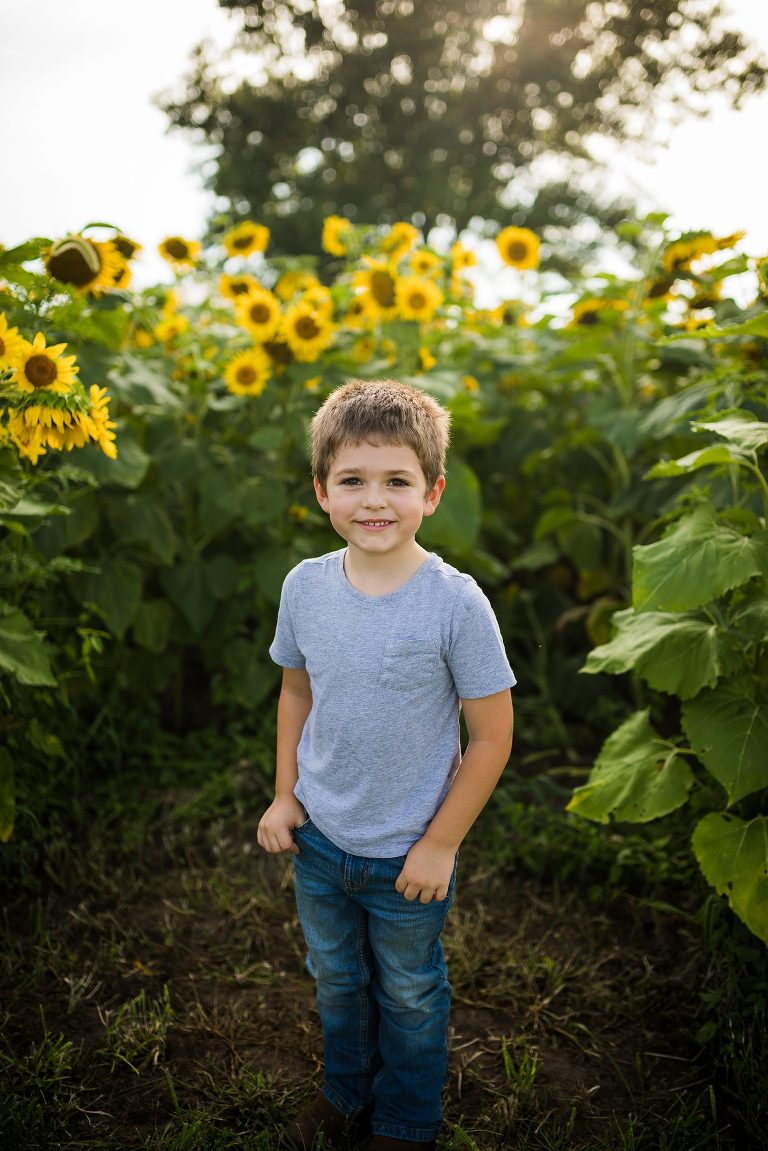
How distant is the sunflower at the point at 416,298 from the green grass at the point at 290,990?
174cm

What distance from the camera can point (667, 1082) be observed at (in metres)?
2.11

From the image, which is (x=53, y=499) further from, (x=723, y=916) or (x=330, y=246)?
(x=723, y=916)

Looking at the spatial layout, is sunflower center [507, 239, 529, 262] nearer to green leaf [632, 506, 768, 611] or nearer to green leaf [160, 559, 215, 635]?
green leaf [160, 559, 215, 635]

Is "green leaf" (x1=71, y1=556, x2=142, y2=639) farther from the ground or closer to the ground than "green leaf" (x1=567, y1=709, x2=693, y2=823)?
farther from the ground

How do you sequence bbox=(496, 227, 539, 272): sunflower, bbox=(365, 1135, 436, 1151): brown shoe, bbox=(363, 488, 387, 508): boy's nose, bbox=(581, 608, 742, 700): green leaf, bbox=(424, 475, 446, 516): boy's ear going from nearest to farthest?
bbox=(363, 488, 387, 508): boy's nose → bbox=(424, 475, 446, 516): boy's ear → bbox=(365, 1135, 436, 1151): brown shoe → bbox=(581, 608, 742, 700): green leaf → bbox=(496, 227, 539, 272): sunflower

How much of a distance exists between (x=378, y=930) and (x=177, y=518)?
2.20 metres

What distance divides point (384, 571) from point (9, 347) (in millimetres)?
1082

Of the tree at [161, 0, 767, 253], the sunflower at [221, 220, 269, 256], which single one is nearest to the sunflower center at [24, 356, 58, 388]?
the sunflower at [221, 220, 269, 256]

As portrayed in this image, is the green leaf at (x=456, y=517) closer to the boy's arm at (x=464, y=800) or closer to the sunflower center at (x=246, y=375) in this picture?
the sunflower center at (x=246, y=375)

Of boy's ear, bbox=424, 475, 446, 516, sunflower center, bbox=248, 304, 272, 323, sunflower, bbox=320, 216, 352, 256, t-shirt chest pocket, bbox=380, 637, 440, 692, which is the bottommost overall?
t-shirt chest pocket, bbox=380, 637, 440, 692

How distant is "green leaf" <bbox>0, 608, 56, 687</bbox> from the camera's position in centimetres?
230

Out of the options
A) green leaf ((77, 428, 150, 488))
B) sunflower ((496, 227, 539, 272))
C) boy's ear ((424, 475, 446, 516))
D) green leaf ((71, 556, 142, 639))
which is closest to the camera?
boy's ear ((424, 475, 446, 516))

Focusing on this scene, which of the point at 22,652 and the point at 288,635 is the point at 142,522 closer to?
the point at 22,652

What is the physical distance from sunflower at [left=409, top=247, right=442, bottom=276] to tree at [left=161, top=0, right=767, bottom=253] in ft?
45.9
